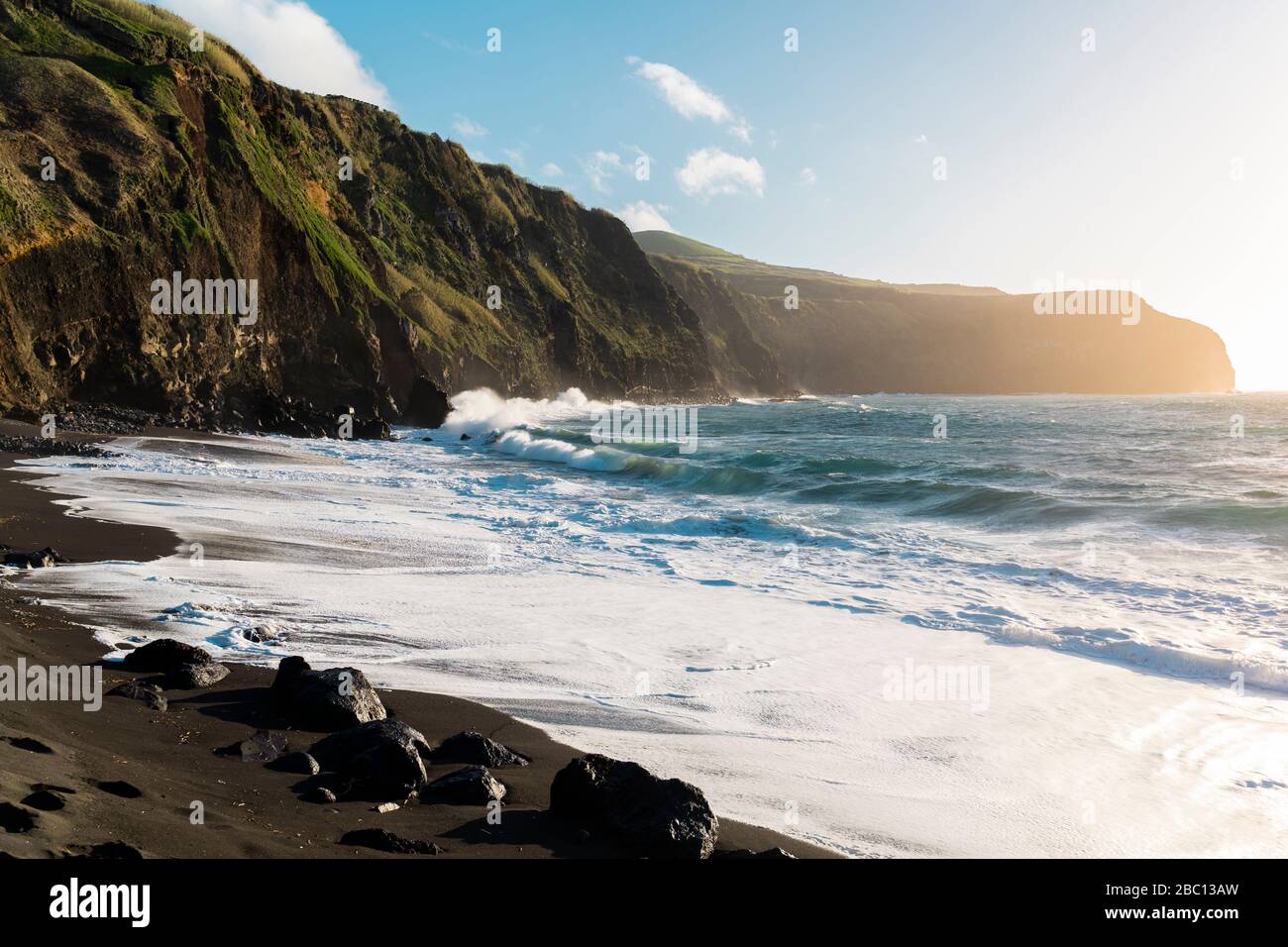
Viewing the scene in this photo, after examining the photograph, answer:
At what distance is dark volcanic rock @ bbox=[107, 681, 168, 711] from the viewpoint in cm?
592

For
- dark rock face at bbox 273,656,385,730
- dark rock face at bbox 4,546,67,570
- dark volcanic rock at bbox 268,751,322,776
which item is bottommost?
dark volcanic rock at bbox 268,751,322,776

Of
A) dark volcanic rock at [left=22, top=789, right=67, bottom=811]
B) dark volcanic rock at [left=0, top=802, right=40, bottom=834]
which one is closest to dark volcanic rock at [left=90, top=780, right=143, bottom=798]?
dark volcanic rock at [left=22, top=789, right=67, bottom=811]

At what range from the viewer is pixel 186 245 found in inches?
1142

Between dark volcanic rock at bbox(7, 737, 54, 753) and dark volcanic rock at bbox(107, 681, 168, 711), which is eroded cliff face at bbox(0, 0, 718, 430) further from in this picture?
dark volcanic rock at bbox(7, 737, 54, 753)

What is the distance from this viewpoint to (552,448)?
111 ft

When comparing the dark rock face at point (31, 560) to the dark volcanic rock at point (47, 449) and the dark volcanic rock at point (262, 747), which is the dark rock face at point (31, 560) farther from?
the dark volcanic rock at point (47, 449)

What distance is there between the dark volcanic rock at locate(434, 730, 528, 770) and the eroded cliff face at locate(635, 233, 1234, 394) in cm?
15384

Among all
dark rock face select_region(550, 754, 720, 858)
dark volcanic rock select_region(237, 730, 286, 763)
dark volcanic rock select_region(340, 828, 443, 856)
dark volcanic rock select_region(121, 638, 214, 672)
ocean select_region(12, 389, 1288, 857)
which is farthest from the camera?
dark volcanic rock select_region(121, 638, 214, 672)

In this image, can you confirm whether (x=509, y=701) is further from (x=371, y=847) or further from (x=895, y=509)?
(x=895, y=509)

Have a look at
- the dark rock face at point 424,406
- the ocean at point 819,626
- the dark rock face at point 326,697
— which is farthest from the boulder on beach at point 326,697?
the dark rock face at point 424,406

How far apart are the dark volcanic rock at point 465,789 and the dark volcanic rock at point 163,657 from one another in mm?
2605

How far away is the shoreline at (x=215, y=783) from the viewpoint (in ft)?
13.0
